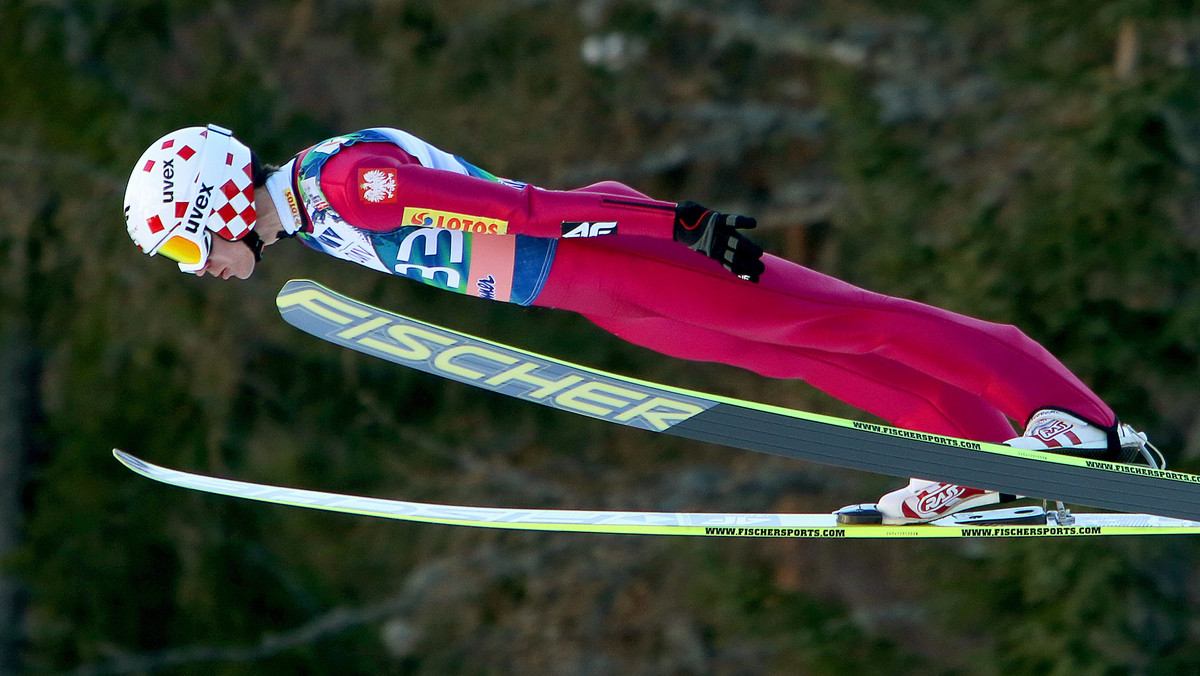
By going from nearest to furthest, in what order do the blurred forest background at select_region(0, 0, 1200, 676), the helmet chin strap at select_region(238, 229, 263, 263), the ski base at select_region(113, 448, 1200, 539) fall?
1. the helmet chin strap at select_region(238, 229, 263, 263)
2. the ski base at select_region(113, 448, 1200, 539)
3. the blurred forest background at select_region(0, 0, 1200, 676)

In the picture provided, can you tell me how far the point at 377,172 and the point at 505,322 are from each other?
20.4 feet

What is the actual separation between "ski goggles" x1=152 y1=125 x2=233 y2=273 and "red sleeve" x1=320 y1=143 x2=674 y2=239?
303 millimetres

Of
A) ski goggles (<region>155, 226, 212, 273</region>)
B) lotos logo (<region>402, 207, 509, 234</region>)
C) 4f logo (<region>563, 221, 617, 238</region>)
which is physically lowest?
ski goggles (<region>155, 226, 212, 273</region>)

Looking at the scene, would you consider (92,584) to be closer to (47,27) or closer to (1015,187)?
(47,27)

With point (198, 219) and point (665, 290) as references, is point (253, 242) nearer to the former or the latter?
point (198, 219)

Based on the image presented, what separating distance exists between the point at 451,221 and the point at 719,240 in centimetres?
Answer: 60

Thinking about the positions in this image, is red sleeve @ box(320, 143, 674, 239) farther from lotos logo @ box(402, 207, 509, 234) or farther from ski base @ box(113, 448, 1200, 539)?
A: ski base @ box(113, 448, 1200, 539)

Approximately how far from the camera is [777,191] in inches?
400

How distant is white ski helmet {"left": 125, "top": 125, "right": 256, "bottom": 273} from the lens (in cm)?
343

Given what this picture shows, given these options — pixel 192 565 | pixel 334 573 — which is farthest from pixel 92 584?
pixel 334 573

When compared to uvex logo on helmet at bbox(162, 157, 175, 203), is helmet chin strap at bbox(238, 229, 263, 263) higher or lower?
lower

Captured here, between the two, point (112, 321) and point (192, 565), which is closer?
point (112, 321)

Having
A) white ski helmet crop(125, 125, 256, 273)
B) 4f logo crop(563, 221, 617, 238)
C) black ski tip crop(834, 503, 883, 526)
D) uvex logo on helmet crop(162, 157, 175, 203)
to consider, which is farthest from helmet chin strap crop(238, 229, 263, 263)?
black ski tip crop(834, 503, 883, 526)

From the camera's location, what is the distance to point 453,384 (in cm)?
996
